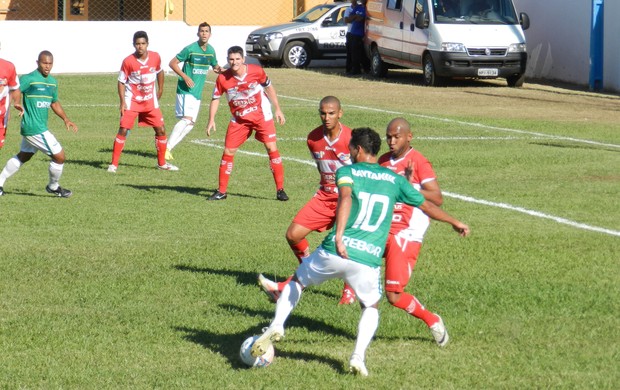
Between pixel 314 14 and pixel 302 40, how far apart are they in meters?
1.53

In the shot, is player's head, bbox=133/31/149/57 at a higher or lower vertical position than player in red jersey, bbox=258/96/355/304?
higher

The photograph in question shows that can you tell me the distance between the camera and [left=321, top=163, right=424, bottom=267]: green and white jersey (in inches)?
295

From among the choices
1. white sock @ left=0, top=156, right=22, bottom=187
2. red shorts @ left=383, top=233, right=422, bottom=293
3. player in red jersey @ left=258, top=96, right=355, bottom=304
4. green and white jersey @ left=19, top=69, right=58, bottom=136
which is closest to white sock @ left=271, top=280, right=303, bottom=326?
red shorts @ left=383, top=233, right=422, bottom=293

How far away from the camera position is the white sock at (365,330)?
7.51 m

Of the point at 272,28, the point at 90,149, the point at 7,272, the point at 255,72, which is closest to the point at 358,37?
the point at 272,28

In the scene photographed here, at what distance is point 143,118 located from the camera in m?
17.8

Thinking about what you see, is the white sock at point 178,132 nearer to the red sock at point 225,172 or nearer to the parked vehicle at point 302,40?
the red sock at point 225,172

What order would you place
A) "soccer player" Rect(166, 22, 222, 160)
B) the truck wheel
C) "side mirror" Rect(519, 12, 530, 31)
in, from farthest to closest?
the truck wheel → "side mirror" Rect(519, 12, 530, 31) → "soccer player" Rect(166, 22, 222, 160)

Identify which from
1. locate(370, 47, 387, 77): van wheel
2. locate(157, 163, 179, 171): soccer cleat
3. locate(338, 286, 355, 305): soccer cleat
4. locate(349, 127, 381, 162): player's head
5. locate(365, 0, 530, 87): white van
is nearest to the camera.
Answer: locate(349, 127, 381, 162): player's head

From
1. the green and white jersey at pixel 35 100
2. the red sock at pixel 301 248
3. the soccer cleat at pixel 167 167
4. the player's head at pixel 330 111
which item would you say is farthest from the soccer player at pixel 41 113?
the red sock at pixel 301 248

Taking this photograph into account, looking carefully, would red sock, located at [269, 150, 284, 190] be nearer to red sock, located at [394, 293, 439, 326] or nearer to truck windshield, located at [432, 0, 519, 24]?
red sock, located at [394, 293, 439, 326]

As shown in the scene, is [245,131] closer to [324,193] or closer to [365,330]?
[324,193]

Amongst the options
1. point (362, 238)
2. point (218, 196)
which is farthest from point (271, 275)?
point (218, 196)

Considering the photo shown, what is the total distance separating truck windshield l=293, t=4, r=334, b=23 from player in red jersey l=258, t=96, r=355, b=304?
2551 centimetres
